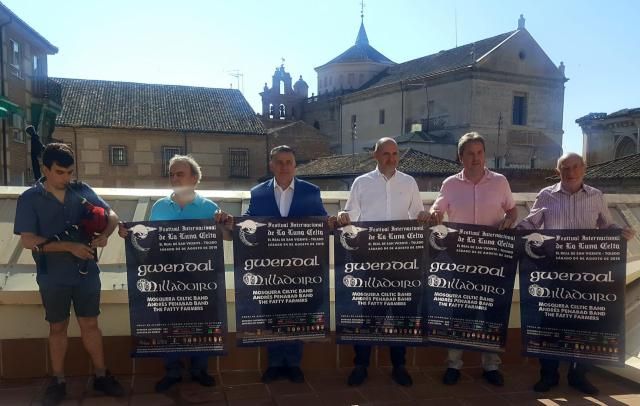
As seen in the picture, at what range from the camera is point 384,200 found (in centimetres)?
406

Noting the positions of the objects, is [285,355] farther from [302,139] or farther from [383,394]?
[302,139]

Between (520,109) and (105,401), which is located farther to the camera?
(520,109)

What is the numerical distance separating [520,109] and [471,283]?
40.6m

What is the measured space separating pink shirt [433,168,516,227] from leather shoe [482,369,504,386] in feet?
3.72

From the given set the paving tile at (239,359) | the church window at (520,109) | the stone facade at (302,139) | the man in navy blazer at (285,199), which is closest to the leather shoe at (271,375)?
the man in navy blazer at (285,199)

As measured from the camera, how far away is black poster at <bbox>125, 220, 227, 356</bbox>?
12.6 feet

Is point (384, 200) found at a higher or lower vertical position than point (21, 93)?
lower

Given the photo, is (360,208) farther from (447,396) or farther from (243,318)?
(447,396)

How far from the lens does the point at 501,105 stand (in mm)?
39250

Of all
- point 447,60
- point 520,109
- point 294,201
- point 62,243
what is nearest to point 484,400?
point 294,201

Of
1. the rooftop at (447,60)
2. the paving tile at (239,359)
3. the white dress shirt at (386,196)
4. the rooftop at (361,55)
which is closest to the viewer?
the white dress shirt at (386,196)

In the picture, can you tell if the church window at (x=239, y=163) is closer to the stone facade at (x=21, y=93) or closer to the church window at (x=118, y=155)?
the church window at (x=118, y=155)

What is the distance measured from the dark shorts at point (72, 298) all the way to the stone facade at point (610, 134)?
37761 mm

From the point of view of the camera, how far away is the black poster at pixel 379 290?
400 centimetres
